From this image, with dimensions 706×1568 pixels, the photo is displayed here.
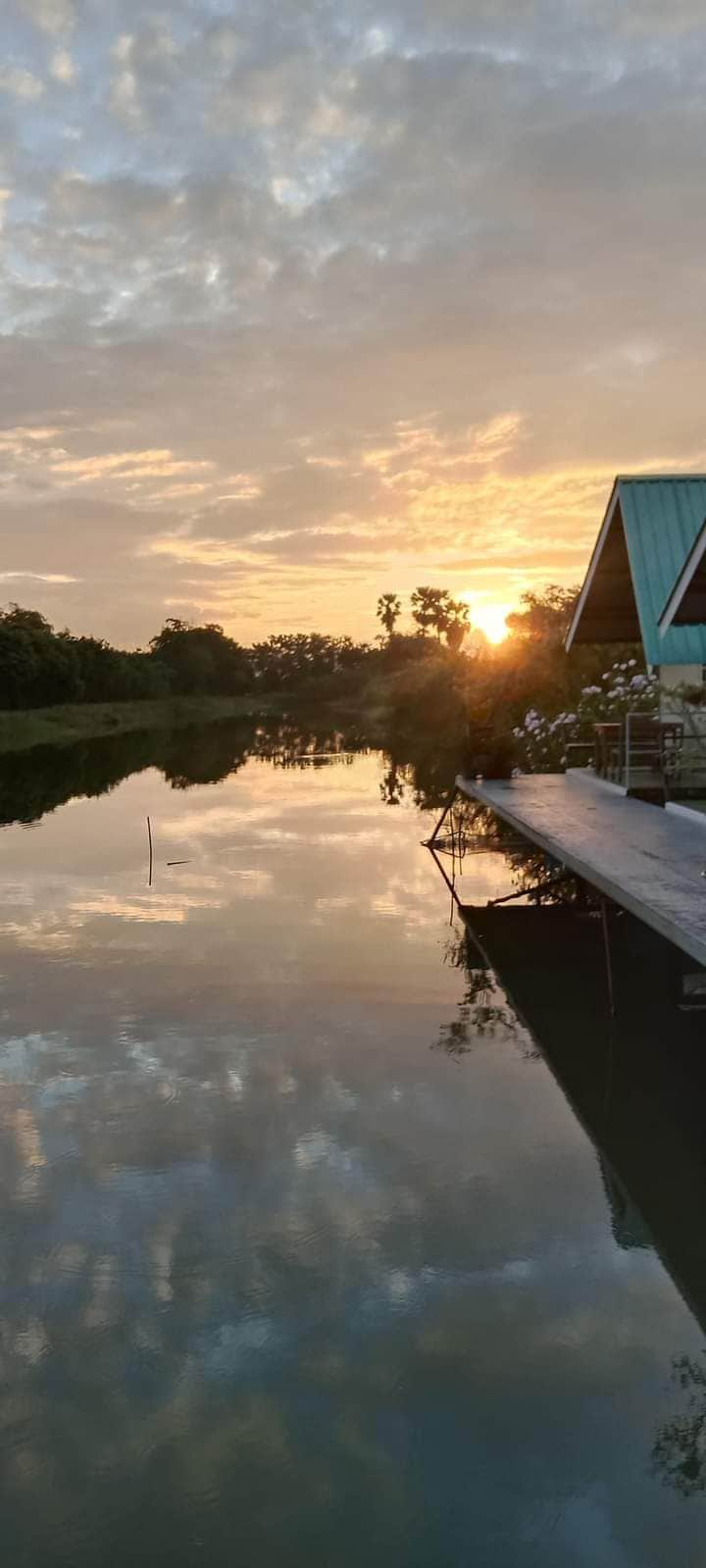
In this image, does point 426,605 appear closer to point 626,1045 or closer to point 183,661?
point 183,661

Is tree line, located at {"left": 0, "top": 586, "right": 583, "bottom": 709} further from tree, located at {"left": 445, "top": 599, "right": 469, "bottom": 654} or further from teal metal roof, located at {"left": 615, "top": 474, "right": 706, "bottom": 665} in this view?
teal metal roof, located at {"left": 615, "top": 474, "right": 706, "bottom": 665}

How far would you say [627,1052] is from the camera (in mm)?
9875

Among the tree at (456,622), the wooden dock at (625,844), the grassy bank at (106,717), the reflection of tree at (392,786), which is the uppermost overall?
the tree at (456,622)

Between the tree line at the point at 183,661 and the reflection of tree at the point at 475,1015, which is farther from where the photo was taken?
the tree line at the point at 183,661

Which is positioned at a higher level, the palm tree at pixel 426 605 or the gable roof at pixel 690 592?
the palm tree at pixel 426 605

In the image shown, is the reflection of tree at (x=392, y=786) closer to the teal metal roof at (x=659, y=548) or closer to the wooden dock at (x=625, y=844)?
the wooden dock at (x=625, y=844)

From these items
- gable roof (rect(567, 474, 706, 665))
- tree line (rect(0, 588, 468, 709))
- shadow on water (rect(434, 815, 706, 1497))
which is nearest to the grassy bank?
tree line (rect(0, 588, 468, 709))

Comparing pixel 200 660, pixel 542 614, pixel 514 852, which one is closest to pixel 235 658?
pixel 200 660

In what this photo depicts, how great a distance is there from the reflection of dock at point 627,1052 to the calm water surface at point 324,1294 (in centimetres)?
10

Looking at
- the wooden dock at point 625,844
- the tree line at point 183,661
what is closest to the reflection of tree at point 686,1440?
the wooden dock at point 625,844

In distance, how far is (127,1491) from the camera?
4605 mm

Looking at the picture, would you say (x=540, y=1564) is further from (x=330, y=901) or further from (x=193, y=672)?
(x=193, y=672)

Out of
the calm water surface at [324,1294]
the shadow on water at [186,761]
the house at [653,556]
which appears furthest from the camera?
the shadow on water at [186,761]

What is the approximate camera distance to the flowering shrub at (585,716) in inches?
800
